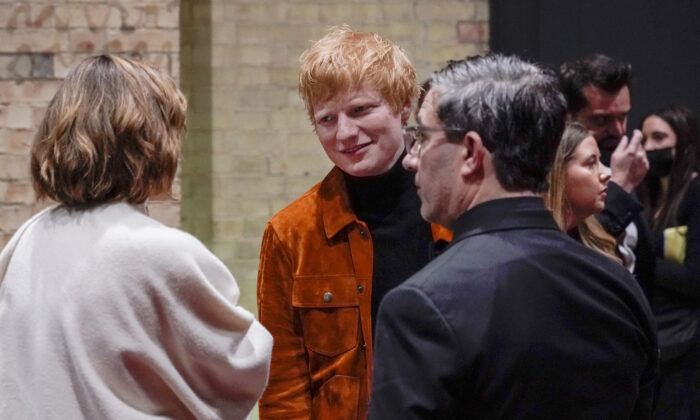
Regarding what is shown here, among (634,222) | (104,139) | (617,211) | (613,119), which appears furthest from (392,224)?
(613,119)

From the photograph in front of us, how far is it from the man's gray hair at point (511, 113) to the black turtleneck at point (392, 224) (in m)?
0.83

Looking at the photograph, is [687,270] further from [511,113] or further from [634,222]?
[511,113]

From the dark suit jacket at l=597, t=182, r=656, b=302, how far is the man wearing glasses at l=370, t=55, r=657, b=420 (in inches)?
62.2

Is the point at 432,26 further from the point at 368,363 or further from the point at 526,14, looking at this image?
the point at 368,363

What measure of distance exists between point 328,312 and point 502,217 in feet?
3.01

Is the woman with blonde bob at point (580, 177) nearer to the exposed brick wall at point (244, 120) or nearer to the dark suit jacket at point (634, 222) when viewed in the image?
the dark suit jacket at point (634, 222)

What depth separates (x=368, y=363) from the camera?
2334mm

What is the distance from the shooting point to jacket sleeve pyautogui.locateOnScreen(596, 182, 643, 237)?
3162 millimetres

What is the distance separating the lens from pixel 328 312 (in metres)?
2.35

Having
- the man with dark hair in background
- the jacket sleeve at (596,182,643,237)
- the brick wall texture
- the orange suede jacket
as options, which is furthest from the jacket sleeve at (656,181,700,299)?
the orange suede jacket

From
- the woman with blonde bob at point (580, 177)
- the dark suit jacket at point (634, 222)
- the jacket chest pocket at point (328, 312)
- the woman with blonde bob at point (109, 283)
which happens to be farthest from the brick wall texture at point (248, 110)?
the woman with blonde bob at point (109, 283)

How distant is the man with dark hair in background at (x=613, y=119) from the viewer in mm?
3359

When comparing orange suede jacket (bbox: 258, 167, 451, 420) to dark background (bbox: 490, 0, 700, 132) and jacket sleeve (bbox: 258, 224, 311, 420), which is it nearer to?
jacket sleeve (bbox: 258, 224, 311, 420)

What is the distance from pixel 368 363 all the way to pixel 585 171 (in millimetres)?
951
